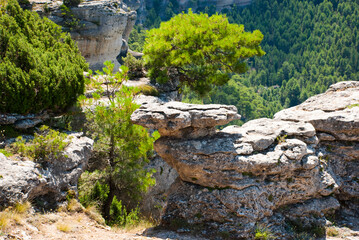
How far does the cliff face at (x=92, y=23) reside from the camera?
32.9 metres

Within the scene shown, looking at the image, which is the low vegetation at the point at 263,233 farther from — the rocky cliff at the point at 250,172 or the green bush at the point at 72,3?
the green bush at the point at 72,3

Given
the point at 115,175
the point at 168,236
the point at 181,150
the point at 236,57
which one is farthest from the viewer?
the point at 236,57

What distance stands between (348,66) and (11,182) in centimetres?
15758

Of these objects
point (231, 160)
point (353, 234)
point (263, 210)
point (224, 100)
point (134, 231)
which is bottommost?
point (224, 100)

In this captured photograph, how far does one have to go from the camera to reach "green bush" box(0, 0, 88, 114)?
12.5m

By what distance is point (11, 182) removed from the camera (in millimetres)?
9445

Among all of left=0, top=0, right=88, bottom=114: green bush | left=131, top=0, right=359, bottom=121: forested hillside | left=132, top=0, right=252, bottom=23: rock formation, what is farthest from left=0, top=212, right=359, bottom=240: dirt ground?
left=132, top=0, right=252, bottom=23: rock formation

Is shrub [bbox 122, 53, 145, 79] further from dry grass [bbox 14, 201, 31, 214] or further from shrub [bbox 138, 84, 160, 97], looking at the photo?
dry grass [bbox 14, 201, 31, 214]

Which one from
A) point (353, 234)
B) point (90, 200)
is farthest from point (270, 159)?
point (90, 200)

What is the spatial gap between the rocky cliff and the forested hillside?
107822 millimetres

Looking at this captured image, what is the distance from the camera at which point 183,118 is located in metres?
11.2

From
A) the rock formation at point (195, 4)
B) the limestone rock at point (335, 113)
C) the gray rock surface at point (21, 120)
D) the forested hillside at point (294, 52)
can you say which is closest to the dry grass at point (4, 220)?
the gray rock surface at point (21, 120)

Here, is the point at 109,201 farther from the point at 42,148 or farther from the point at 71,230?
the point at 71,230

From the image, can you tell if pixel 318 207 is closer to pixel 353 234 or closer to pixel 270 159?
pixel 353 234
